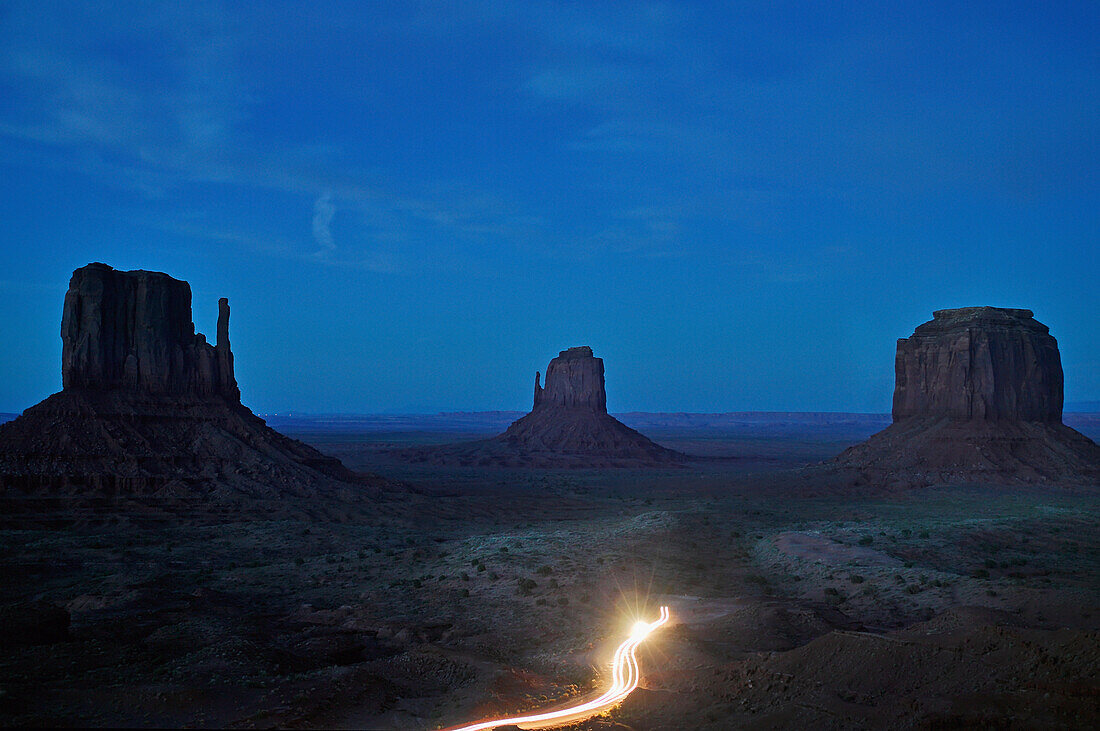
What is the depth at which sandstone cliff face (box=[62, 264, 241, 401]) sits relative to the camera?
129 ft

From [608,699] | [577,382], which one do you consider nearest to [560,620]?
[608,699]

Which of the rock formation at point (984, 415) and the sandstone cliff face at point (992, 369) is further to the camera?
the sandstone cliff face at point (992, 369)

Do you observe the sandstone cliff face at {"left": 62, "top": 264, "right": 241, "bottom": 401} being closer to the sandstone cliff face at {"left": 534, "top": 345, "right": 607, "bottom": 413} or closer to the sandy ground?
the sandy ground

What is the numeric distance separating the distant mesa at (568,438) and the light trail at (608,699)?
65.7 m

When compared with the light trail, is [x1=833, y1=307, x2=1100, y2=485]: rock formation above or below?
above

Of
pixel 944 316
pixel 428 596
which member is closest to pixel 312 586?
pixel 428 596

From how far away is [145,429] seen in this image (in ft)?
128

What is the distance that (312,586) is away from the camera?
72.5 feet

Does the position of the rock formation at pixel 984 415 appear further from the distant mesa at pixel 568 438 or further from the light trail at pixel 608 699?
the light trail at pixel 608 699

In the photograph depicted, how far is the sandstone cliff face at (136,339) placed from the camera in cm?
3941

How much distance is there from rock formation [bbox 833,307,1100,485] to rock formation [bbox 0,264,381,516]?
131 feet

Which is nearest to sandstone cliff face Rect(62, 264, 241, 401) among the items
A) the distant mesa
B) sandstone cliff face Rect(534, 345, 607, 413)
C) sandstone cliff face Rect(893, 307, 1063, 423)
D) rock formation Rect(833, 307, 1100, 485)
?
the distant mesa

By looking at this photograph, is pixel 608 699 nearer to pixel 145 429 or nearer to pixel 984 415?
pixel 145 429

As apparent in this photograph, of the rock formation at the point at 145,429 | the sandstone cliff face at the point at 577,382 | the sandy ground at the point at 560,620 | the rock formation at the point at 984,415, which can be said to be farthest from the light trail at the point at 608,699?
the sandstone cliff face at the point at 577,382
